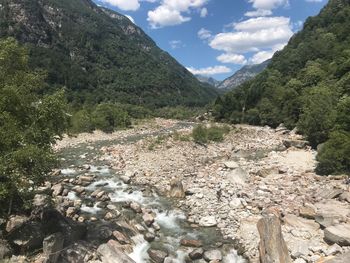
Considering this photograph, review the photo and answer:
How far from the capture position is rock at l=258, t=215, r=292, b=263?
53.2 feet

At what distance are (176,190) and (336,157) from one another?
13.8 meters

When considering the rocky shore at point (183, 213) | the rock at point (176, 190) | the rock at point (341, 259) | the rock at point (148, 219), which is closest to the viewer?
the rock at point (341, 259)

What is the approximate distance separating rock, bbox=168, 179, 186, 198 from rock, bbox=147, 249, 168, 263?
8.67m

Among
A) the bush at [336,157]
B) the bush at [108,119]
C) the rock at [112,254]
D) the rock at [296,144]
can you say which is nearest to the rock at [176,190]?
the rock at [112,254]

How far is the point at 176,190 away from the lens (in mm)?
27031

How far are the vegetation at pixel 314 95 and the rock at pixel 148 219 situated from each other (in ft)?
54.2

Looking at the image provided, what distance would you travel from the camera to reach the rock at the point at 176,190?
→ 26.7m

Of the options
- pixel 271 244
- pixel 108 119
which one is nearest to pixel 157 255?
pixel 271 244

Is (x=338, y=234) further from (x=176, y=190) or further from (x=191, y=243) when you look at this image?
(x=176, y=190)

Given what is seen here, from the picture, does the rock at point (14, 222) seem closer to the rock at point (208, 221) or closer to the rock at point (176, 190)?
the rock at point (208, 221)

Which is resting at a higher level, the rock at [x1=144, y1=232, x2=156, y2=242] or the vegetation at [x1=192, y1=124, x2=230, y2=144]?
→ the vegetation at [x1=192, y1=124, x2=230, y2=144]

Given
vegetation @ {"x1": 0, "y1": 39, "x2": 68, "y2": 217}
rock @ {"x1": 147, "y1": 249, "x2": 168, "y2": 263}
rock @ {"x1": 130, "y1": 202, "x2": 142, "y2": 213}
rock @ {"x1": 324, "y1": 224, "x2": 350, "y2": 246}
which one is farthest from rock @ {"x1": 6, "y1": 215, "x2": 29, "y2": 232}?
rock @ {"x1": 324, "y1": 224, "x2": 350, "y2": 246}

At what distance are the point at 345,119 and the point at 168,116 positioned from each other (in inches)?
4076

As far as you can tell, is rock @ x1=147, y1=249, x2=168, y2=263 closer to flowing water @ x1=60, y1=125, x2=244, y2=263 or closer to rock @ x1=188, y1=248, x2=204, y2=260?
flowing water @ x1=60, y1=125, x2=244, y2=263
